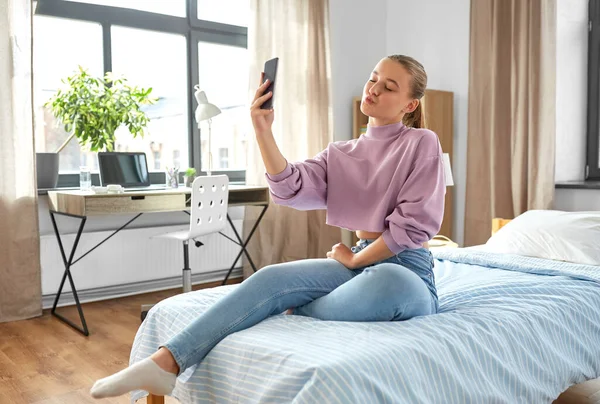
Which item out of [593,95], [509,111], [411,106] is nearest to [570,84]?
[593,95]

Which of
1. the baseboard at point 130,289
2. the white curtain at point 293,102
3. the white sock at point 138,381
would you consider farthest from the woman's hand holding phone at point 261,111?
the white curtain at point 293,102

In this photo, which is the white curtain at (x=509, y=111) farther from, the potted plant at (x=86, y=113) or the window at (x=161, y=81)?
the potted plant at (x=86, y=113)

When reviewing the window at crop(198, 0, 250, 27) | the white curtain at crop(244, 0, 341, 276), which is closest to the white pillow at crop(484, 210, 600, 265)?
the white curtain at crop(244, 0, 341, 276)

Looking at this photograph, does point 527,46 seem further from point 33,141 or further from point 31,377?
point 31,377

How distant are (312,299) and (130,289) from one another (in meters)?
2.44

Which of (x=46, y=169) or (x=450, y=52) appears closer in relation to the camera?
(x=46, y=169)

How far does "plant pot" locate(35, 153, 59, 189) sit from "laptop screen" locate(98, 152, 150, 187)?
0.26 m

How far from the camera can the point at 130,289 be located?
364cm

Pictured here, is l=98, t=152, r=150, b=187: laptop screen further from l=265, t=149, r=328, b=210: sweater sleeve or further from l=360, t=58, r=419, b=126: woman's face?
l=360, t=58, r=419, b=126: woman's face

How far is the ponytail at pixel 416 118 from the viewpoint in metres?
1.70

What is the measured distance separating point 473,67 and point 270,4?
1.42 meters

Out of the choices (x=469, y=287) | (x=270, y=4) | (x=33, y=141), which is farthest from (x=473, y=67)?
(x=33, y=141)

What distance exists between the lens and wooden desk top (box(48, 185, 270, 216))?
112 inches

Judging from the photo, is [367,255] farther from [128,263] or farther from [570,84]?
[570,84]
